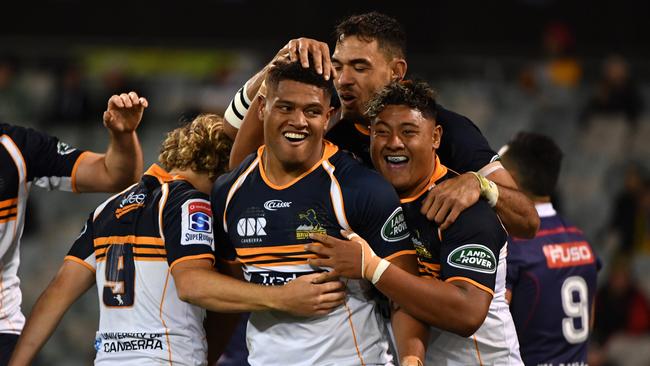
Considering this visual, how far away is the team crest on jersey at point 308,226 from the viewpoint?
4.20 meters

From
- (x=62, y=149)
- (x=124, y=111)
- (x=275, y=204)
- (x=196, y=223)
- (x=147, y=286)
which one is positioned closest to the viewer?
(x=275, y=204)

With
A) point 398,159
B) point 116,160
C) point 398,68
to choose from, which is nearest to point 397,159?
point 398,159

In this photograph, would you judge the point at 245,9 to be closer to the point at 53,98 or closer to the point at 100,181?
the point at 53,98

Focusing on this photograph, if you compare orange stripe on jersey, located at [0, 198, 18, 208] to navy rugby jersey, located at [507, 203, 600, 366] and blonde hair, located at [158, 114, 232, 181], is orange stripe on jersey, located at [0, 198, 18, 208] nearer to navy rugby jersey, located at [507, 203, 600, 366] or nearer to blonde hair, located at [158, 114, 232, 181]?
blonde hair, located at [158, 114, 232, 181]

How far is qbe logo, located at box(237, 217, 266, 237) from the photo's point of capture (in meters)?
4.27

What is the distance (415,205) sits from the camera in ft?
14.8

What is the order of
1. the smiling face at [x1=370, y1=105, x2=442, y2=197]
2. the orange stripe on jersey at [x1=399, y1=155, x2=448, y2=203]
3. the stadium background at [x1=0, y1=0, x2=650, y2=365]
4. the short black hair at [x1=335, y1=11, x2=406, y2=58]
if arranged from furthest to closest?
the stadium background at [x1=0, y1=0, x2=650, y2=365] → the short black hair at [x1=335, y1=11, x2=406, y2=58] → the orange stripe on jersey at [x1=399, y1=155, x2=448, y2=203] → the smiling face at [x1=370, y1=105, x2=442, y2=197]

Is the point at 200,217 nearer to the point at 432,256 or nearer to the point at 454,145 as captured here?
the point at 432,256

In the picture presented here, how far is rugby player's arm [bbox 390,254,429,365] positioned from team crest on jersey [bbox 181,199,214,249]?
86cm

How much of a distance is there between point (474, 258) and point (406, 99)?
801mm

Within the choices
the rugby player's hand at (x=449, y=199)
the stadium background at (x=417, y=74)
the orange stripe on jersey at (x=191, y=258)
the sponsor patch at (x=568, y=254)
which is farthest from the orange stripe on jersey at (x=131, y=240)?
the stadium background at (x=417, y=74)

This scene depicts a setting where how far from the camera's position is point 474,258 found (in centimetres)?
422

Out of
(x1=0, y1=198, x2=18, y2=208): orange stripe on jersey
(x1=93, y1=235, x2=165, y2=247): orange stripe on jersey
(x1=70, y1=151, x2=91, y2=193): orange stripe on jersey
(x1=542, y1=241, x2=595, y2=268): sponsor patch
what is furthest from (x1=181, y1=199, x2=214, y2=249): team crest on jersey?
(x1=542, y1=241, x2=595, y2=268): sponsor patch

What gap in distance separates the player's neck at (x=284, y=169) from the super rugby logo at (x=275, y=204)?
91mm
